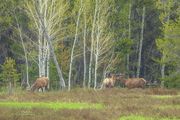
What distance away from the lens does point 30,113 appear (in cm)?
1892

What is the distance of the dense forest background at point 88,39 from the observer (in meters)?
45.4

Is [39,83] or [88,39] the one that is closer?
[39,83]

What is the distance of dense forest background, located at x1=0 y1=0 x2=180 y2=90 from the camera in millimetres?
45425

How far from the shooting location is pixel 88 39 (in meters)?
57.8

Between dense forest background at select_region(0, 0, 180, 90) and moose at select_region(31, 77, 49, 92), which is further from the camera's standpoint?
dense forest background at select_region(0, 0, 180, 90)

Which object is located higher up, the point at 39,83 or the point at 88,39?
the point at 88,39

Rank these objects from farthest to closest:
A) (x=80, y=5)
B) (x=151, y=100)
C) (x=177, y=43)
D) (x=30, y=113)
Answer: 1. (x=80, y=5)
2. (x=177, y=43)
3. (x=151, y=100)
4. (x=30, y=113)

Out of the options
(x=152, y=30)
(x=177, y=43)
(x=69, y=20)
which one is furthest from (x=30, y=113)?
(x=152, y=30)

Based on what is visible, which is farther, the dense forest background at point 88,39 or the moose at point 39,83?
the dense forest background at point 88,39

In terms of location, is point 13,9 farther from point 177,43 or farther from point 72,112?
point 72,112

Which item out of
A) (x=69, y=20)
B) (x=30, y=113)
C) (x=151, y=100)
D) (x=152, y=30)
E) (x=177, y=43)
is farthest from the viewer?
(x=152, y=30)

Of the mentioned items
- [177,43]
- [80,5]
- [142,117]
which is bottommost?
[142,117]

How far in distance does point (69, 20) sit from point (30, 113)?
3841 cm

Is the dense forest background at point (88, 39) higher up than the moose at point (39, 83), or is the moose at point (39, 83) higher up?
the dense forest background at point (88, 39)
